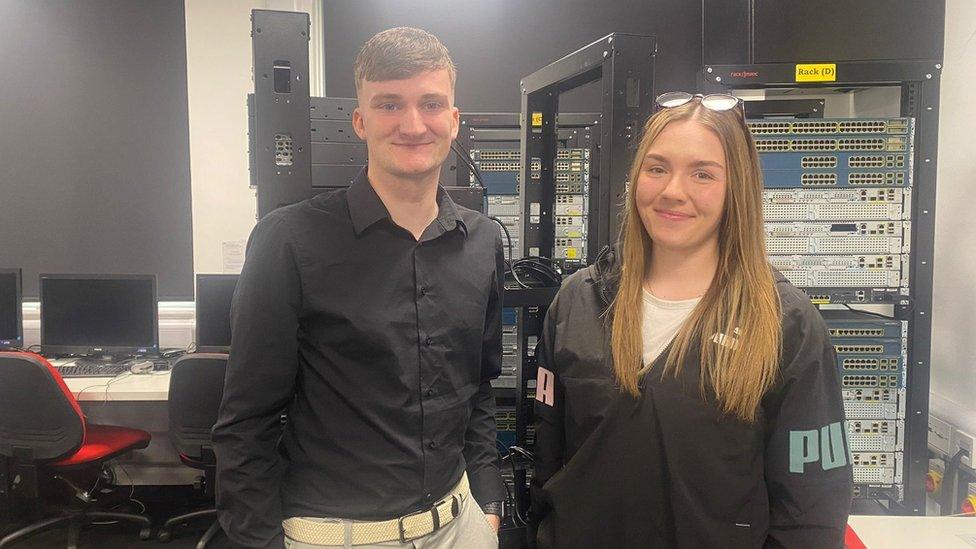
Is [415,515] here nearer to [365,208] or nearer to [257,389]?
[257,389]

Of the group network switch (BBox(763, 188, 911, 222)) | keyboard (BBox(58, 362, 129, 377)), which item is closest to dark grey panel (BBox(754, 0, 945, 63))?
network switch (BBox(763, 188, 911, 222))

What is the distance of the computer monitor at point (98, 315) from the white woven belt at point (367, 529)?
2575 mm

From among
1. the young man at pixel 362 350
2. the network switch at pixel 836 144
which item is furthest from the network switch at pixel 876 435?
the young man at pixel 362 350

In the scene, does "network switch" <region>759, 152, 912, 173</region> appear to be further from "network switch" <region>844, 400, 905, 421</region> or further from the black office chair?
the black office chair

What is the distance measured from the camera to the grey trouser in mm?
1184

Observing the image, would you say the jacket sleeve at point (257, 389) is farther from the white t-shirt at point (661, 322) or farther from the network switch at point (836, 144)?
the network switch at point (836, 144)

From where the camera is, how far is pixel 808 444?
1.03 metres

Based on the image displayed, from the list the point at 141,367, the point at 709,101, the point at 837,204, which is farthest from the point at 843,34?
the point at 141,367

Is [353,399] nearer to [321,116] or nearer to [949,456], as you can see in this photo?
[321,116]

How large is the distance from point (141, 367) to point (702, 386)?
312cm

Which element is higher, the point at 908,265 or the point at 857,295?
the point at 908,265

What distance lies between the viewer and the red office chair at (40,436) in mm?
2541

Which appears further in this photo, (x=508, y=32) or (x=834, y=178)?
(x=508, y=32)

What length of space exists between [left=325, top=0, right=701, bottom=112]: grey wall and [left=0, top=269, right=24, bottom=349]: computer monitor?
2.05m
